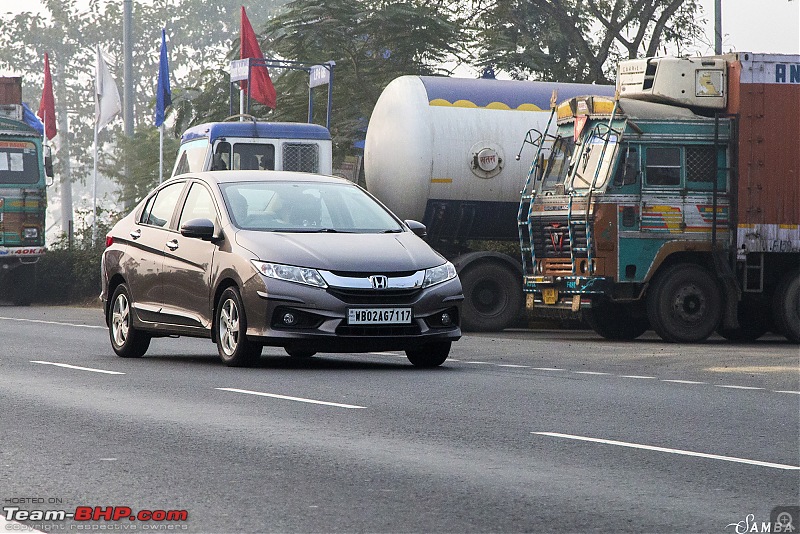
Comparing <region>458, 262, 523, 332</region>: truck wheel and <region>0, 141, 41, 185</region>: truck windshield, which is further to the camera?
<region>0, 141, 41, 185</region>: truck windshield

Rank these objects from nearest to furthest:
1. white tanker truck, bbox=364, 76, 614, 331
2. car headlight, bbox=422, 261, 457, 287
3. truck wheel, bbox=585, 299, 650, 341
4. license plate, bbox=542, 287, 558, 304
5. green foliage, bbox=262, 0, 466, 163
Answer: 1. car headlight, bbox=422, 261, 457, 287
2. license plate, bbox=542, 287, 558, 304
3. truck wheel, bbox=585, 299, 650, 341
4. white tanker truck, bbox=364, 76, 614, 331
5. green foliage, bbox=262, 0, 466, 163

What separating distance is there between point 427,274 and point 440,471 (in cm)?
577

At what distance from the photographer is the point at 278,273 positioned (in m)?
13.1

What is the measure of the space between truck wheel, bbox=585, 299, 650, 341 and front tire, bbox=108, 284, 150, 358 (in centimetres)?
793

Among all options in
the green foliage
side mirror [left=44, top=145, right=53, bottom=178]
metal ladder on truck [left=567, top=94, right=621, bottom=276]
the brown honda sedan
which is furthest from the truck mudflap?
side mirror [left=44, top=145, right=53, bottom=178]

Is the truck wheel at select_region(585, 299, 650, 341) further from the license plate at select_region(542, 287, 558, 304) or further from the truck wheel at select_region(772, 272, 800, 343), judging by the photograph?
the truck wheel at select_region(772, 272, 800, 343)

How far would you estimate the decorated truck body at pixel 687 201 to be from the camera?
1986cm

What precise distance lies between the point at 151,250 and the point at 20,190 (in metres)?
17.4


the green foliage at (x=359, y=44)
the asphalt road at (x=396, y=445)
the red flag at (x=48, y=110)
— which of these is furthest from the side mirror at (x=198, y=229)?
the red flag at (x=48, y=110)

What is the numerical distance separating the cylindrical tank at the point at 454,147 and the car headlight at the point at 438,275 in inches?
358

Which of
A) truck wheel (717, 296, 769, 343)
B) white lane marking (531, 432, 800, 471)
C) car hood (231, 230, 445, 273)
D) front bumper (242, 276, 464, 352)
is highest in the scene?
car hood (231, 230, 445, 273)

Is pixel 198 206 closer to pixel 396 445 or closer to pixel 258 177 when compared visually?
pixel 258 177

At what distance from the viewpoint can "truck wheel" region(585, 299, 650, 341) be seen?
70.9 feet

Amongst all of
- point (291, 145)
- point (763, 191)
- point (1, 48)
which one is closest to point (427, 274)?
point (763, 191)
